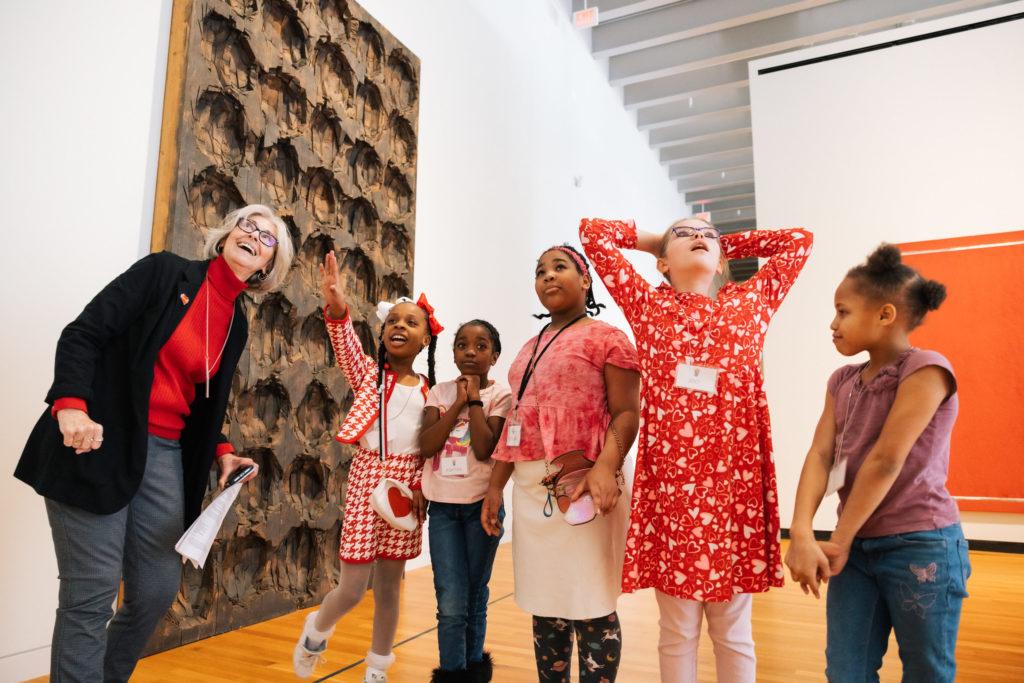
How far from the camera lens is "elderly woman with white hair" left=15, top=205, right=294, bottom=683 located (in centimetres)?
140

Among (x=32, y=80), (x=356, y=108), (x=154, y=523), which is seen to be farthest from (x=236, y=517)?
(x=356, y=108)

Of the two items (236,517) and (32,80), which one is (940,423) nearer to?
(236,517)

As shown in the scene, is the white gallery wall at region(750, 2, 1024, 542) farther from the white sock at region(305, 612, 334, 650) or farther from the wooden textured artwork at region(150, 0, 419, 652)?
the white sock at region(305, 612, 334, 650)

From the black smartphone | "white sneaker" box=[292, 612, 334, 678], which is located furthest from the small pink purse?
"white sneaker" box=[292, 612, 334, 678]

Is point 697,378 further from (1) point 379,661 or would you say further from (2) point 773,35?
(2) point 773,35

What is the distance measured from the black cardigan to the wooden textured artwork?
97 centimetres

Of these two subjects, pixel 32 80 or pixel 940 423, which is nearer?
pixel 940 423

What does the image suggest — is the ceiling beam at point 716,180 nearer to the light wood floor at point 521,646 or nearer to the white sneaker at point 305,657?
the light wood floor at point 521,646

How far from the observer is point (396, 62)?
380cm

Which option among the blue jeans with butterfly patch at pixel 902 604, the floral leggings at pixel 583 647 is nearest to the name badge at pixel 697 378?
the blue jeans with butterfly patch at pixel 902 604

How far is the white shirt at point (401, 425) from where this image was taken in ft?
6.92

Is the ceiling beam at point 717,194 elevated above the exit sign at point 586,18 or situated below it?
above

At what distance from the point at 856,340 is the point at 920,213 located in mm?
4584

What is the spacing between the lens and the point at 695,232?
5.30 ft
